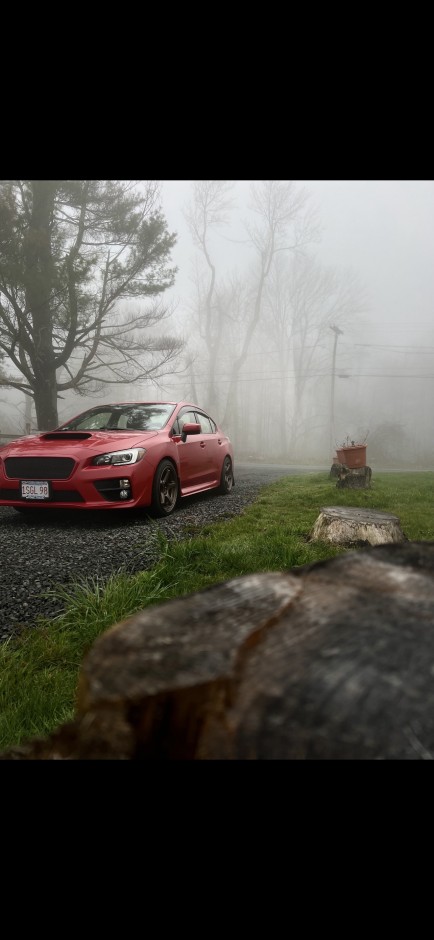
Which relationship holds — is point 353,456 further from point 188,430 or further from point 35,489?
point 35,489

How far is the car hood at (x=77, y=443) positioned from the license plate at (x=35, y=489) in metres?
0.26

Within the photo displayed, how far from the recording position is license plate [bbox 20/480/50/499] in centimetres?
426

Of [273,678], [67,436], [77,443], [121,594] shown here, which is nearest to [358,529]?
[121,594]

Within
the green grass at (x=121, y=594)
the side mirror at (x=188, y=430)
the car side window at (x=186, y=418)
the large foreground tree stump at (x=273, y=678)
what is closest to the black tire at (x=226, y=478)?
the car side window at (x=186, y=418)

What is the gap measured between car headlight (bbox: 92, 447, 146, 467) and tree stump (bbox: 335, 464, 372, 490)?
369cm

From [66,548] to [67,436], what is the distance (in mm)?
1630

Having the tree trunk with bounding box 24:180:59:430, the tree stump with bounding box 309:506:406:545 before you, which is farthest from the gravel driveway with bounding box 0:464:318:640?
the tree trunk with bounding box 24:180:59:430

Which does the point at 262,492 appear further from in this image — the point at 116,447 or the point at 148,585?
the point at 148,585

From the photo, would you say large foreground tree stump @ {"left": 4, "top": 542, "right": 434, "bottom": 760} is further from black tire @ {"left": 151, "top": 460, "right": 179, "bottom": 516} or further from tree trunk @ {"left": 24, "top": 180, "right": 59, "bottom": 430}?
tree trunk @ {"left": 24, "top": 180, "right": 59, "bottom": 430}

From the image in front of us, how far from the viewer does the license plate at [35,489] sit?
4.26m

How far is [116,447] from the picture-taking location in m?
4.38

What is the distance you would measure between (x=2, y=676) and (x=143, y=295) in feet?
37.1

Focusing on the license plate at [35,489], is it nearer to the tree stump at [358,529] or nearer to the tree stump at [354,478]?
the tree stump at [358,529]

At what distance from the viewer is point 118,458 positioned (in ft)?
14.1
